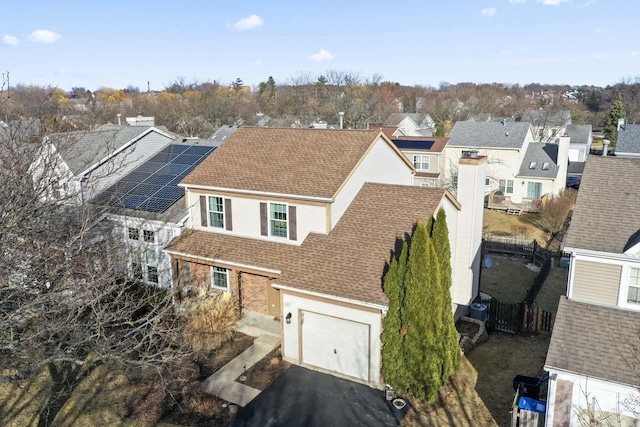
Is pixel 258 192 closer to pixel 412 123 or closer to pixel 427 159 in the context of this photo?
pixel 427 159

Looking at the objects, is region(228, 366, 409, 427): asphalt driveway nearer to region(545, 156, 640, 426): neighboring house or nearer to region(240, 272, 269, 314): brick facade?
region(545, 156, 640, 426): neighboring house

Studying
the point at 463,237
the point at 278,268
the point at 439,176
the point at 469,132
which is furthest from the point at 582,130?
the point at 278,268

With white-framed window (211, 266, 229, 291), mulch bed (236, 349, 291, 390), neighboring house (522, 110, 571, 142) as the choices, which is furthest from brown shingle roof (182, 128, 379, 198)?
neighboring house (522, 110, 571, 142)

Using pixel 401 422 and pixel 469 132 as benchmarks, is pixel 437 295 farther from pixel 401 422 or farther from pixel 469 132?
pixel 469 132

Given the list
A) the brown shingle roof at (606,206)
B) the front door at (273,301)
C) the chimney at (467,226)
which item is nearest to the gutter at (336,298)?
the front door at (273,301)

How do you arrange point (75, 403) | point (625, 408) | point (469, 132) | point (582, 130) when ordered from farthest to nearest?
point (582, 130) → point (469, 132) → point (75, 403) → point (625, 408)

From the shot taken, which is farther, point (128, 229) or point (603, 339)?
point (128, 229)

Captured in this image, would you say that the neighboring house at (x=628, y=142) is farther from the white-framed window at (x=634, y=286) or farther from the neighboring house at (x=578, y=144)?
the white-framed window at (x=634, y=286)
